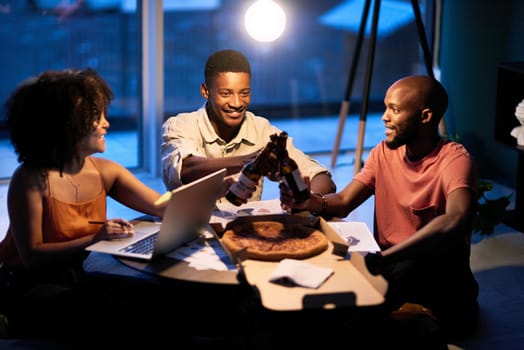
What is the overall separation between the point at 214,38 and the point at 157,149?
1.56 metres

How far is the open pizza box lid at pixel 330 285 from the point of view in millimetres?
2238

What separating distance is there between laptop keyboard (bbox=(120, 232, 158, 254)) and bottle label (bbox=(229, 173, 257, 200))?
0.31 m

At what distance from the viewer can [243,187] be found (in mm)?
2629

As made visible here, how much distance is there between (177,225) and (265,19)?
2699 mm

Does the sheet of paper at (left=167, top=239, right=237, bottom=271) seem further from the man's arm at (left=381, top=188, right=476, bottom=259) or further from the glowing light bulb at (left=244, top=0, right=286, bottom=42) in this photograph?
the glowing light bulb at (left=244, top=0, right=286, bottom=42)

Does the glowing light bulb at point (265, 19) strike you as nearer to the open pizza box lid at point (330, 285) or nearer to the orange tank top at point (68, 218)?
the orange tank top at point (68, 218)

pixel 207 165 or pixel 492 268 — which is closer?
pixel 207 165

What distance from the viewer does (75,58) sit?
6055 millimetres

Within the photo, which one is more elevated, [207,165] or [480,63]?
[480,63]

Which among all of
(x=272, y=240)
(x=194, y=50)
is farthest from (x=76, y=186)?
(x=194, y=50)

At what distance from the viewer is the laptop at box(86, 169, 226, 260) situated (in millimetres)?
2464

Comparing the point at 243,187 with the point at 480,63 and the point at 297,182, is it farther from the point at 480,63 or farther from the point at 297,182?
the point at 480,63

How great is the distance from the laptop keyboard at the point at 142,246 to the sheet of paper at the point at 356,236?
2.03 feet

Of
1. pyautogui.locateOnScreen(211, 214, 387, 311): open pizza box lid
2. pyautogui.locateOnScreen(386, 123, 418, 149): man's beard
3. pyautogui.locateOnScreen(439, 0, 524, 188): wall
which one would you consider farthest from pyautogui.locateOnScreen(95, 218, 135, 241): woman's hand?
pyautogui.locateOnScreen(439, 0, 524, 188): wall
